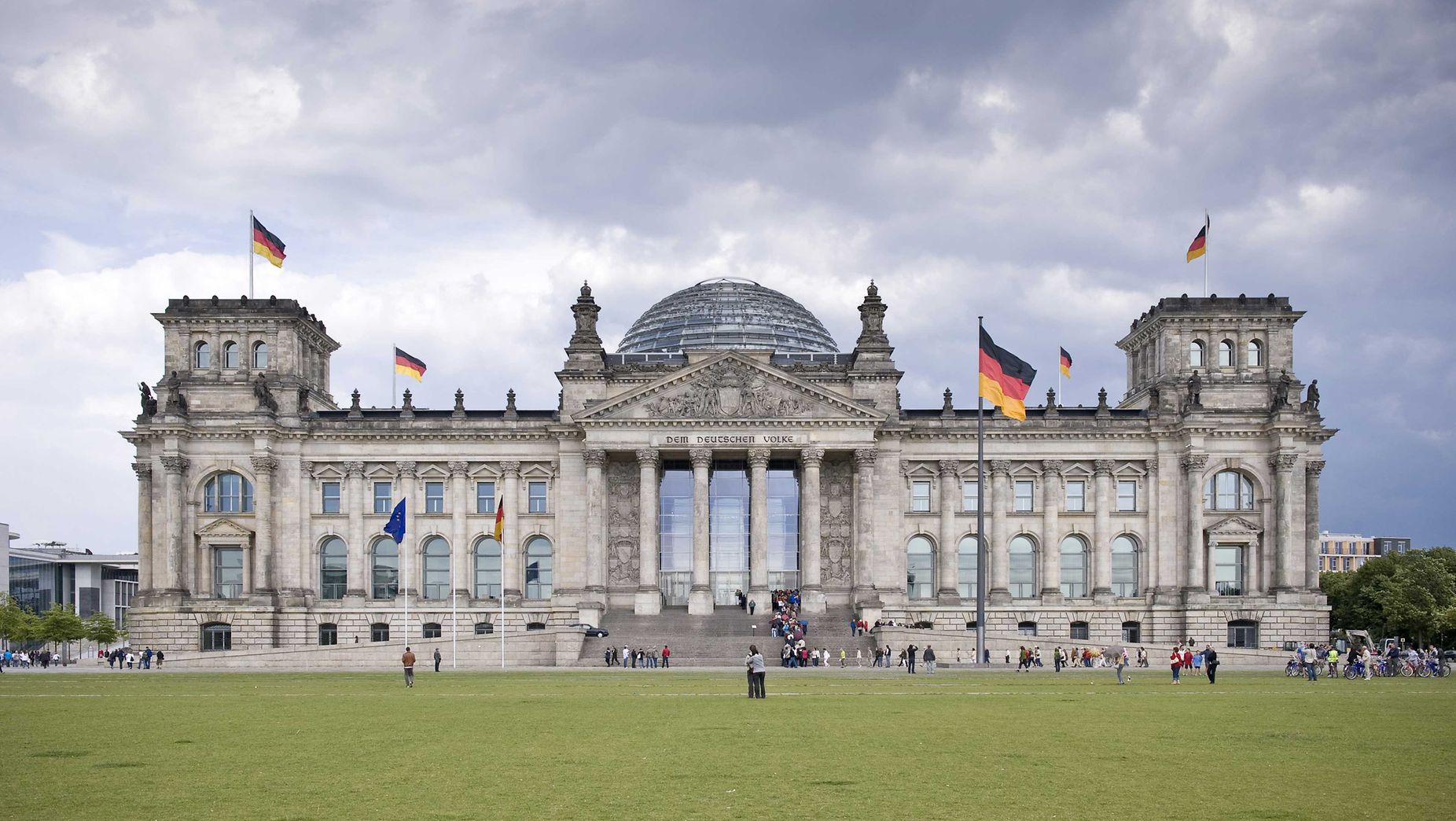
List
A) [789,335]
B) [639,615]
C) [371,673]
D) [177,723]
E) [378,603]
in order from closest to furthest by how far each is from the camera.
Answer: [177,723]
[371,673]
[639,615]
[378,603]
[789,335]

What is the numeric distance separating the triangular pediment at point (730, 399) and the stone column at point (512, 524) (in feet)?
27.1

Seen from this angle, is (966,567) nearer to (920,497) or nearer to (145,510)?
(920,497)

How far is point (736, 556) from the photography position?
313 ft

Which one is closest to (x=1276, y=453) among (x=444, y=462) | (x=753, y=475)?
(x=753, y=475)

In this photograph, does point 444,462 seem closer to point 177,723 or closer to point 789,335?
point 789,335

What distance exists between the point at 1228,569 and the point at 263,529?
213 feet

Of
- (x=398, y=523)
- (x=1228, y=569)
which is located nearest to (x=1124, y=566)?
(x=1228, y=569)

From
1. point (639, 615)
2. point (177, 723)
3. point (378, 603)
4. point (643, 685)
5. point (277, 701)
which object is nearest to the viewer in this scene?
point (177, 723)

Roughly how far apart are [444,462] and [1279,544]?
5597cm

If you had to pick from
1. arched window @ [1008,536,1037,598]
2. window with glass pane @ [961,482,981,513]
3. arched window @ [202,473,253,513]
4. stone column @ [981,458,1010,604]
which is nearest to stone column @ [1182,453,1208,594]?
arched window @ [1008,536,1037,598]

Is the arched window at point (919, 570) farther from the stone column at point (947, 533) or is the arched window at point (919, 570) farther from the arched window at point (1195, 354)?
the arched window at point (1195, 354)

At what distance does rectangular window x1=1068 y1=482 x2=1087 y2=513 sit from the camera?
9525 cm

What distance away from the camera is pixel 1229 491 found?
9400 centimetres

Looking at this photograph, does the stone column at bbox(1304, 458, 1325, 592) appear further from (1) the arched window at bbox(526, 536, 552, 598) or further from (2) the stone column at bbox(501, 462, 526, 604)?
(2) the stone column at bbox(501, 462, 526, 604)
